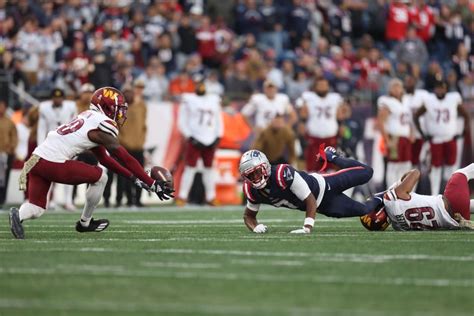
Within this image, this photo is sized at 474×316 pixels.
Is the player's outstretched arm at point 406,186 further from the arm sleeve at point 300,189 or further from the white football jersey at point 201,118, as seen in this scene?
the white football jersey at point 201,118

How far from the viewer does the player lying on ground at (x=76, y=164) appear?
9.47 m

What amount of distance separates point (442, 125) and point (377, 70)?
4.43 m

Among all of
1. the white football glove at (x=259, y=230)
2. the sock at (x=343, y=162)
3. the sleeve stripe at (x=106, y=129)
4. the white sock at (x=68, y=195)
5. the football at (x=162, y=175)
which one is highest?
the sleeve stripe at (x=106, y=129)

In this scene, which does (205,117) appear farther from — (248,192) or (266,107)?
(248,192)

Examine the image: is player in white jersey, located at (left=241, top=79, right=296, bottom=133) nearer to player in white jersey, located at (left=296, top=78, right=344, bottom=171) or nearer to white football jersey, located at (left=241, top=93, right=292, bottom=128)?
white football jersey, located at (left=241, top=93, right=292, bottom=128)

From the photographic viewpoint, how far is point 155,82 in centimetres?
1886

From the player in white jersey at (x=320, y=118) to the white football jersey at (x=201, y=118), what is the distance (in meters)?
1.35

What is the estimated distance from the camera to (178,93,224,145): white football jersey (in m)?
17.0

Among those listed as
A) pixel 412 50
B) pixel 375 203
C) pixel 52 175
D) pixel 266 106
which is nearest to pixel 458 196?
pixel 375 203

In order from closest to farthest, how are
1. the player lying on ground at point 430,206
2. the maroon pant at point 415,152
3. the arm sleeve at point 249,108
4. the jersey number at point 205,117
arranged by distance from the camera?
the player lying on ground at point 430,206 → the jersey number at point 205,117 → the maroon pant at point 415,152 → the arm sleeve at point 249,108

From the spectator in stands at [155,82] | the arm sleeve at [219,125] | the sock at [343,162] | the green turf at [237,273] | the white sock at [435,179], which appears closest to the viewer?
the green turf at [237,273]

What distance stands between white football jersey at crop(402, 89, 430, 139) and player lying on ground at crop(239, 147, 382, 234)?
22.0ft

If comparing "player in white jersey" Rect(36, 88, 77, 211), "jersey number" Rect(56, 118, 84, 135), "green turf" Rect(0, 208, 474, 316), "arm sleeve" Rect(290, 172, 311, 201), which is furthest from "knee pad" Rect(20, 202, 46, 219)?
"player in white jersey" Rect(36, 88, 77, 211)

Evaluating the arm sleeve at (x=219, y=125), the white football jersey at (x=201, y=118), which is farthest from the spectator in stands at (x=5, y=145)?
the arm sleeve at (x=219, y=125)
